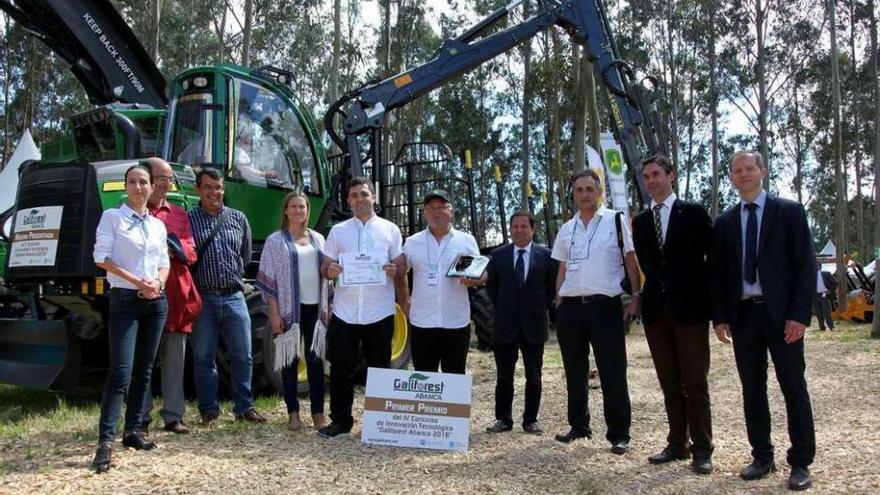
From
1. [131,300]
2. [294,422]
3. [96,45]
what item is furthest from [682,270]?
[96,45]

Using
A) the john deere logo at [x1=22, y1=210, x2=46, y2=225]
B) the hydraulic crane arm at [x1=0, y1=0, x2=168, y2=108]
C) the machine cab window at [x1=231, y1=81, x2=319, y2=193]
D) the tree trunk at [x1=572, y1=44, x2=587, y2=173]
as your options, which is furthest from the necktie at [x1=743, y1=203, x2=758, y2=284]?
the tree trunk at [x1=572, y1=44, x2=587, y2=173]

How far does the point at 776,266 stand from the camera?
13.6 ft

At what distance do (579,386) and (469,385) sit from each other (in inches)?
31.0

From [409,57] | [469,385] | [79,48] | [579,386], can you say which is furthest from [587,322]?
[409,57]

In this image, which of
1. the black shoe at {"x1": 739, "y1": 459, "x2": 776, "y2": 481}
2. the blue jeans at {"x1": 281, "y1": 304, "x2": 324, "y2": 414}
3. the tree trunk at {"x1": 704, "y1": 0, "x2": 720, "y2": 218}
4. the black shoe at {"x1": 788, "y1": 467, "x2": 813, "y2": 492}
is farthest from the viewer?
the tree trunk at {"x1": 704, "y1": 0, "x2": 720, "y2": 218}

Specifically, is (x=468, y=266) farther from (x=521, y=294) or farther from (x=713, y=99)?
(x=713, y=99)

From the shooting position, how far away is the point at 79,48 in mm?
8398

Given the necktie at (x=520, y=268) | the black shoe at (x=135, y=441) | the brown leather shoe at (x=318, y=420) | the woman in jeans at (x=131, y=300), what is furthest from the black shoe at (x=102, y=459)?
the necktie at (x=520, y=268)

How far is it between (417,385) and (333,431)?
0.75 metres

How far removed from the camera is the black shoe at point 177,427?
5371 mm

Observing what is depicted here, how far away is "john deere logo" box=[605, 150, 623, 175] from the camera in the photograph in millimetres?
10617

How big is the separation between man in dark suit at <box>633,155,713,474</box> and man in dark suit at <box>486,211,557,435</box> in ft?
3.55

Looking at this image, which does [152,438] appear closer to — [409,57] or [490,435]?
[490,435]

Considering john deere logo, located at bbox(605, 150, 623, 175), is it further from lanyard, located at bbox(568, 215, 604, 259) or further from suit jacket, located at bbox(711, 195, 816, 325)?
suit jacket, located at bbox(711, 195, 816, 325)
